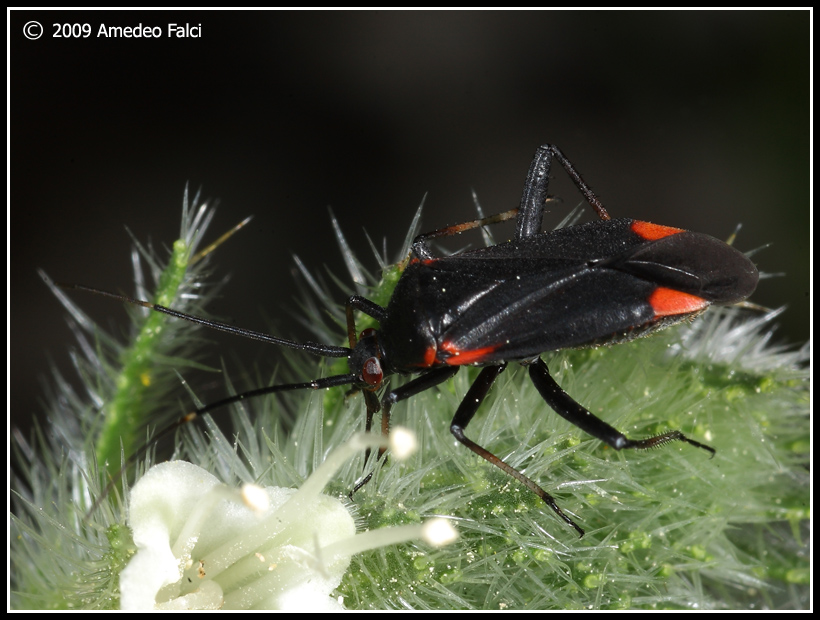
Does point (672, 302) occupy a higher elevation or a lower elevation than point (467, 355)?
higher

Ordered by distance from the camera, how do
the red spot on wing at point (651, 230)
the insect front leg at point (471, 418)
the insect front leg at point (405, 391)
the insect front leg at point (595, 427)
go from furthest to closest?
1. the red spot on wing at point (651, 230)
2. the insect front leg at point (405, 391)
3. the insect front leg at point (595, 427)
4. the insect front leg at point (471, 418)

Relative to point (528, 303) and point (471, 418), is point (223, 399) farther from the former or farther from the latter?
point (528, 303)

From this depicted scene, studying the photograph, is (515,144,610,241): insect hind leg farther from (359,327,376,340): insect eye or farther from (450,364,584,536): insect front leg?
(359,327,376,340): insect eye

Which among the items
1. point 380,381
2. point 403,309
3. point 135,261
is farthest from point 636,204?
point 135,261

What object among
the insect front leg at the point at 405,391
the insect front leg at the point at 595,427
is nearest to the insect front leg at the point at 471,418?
the insect front leg at the point at 405,391

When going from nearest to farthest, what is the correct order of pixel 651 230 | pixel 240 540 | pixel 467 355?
1. pixel 240 540
2. pixel 467 355
3. pixel 651 230

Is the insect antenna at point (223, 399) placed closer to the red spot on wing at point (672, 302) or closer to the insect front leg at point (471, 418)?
the insect front leg at point (471, 418)

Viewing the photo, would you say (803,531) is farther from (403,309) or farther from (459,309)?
(403,309)

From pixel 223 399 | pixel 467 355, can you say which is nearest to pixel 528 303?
pixel 467 355
